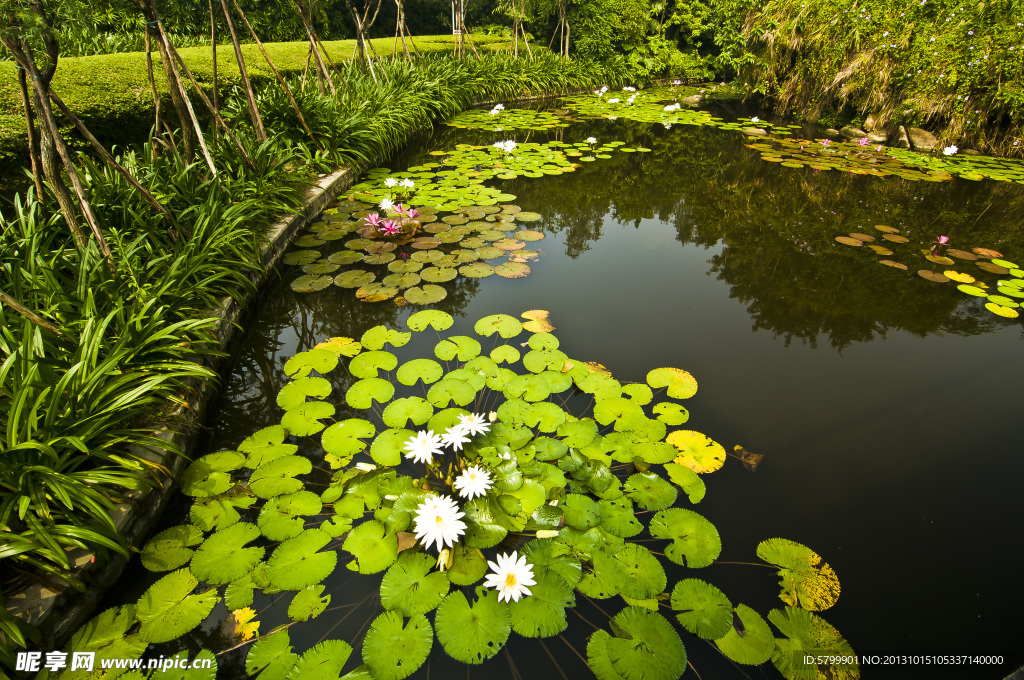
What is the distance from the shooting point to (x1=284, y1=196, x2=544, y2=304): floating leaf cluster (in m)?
2.58

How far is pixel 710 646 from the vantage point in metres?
1.11

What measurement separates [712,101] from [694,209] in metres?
6.40

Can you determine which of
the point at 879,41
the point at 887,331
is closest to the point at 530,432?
the point at 887,331

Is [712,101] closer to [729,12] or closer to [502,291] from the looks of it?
[729,12]

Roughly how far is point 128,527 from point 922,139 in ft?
26.0

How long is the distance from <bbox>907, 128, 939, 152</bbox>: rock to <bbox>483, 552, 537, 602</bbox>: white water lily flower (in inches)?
275

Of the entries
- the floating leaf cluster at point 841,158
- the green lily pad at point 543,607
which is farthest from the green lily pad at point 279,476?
the floating leaf cluster at point 841,158

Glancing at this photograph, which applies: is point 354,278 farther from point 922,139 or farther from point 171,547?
point 922,139

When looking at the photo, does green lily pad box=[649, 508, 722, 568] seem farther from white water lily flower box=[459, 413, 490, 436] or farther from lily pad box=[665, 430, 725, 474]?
white water lily flower box=[459, 413, 490, 436]

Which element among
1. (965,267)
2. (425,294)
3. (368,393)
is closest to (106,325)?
(368,393)

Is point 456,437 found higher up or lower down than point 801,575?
higher up

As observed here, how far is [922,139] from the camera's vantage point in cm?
538

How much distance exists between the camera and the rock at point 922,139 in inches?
209

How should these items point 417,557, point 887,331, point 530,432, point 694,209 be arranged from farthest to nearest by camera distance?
point 694,209
point 887,331
point 530,432
point 417,557
